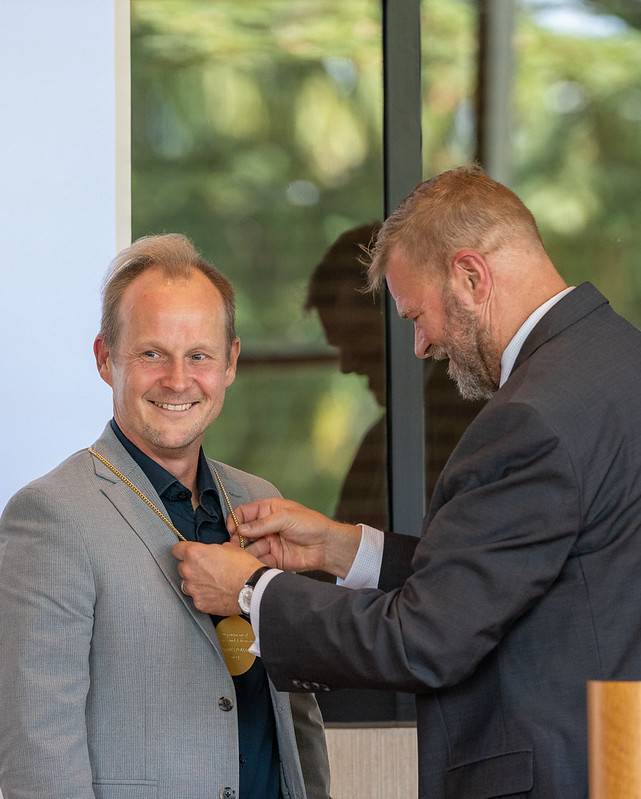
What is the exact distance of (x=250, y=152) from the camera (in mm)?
3844

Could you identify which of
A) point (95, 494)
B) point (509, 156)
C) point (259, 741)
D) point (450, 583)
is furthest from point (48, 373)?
point (509, 156)

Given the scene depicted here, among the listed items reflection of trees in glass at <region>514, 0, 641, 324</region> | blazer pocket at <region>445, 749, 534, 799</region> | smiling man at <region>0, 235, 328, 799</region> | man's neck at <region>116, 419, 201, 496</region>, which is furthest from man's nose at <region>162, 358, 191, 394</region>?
reflection of trees in glass at <region>514, 0, 641, 324</region>

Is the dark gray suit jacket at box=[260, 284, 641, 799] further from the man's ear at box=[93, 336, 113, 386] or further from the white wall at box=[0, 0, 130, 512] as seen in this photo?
the white wall at box=[0, 0, 130, 512]

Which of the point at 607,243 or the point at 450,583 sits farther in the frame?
the point at 607,243

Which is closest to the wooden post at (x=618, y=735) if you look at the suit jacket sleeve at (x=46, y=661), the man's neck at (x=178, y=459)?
the suit jacket sleeve at (x=46, y=661)

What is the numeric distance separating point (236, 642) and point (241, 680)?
0.07 m

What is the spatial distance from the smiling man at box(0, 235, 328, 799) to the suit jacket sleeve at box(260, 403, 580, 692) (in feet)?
0.54

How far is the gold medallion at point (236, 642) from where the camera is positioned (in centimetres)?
227

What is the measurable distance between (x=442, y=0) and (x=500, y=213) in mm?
1860

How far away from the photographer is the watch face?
217 centimetres

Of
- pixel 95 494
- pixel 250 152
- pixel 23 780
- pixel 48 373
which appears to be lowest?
pixel 23 780

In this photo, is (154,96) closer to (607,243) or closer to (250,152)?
(250,152)

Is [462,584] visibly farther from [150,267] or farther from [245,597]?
[150,267]

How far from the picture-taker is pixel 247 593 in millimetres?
2186
